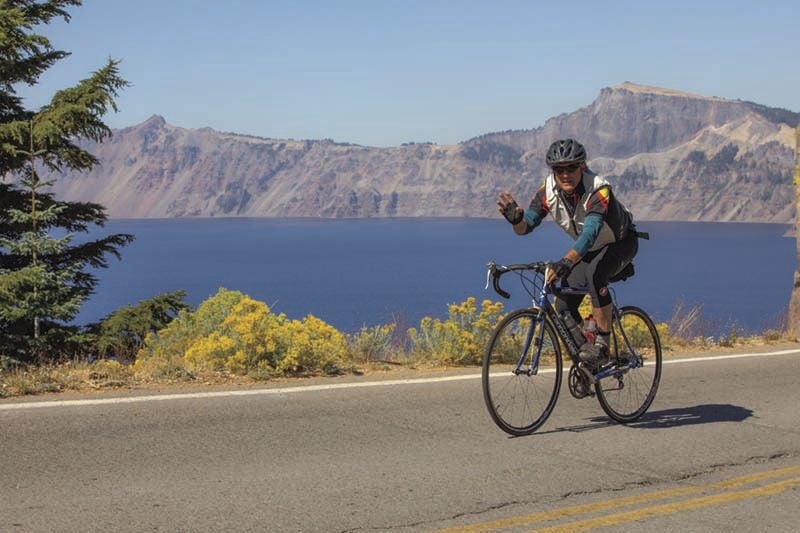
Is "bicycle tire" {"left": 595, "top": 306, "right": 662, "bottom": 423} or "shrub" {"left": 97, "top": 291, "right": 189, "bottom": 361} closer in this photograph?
"bicycle tire" {"left": 595, "top": 306, "right": 662, "bottom": 423}

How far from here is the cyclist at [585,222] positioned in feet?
20.7

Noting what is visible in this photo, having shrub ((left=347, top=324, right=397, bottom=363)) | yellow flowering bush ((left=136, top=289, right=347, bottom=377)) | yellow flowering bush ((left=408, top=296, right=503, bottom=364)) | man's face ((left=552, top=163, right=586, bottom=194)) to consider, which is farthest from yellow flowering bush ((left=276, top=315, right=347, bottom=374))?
man's face ((left=552, top=163, right=586, bottom=194))

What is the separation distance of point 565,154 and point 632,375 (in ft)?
6.87

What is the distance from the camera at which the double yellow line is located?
4426 mm

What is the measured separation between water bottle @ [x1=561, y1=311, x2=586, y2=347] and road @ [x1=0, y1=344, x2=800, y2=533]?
701 mm

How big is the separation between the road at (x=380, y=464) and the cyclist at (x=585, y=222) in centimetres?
91

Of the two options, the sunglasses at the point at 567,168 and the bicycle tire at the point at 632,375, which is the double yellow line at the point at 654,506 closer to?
the bicycle tire at the point at 632,375

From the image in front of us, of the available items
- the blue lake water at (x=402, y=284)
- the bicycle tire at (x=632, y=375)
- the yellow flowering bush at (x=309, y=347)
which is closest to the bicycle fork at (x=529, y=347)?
Result: the bicycle tire at (x=632, y=375)

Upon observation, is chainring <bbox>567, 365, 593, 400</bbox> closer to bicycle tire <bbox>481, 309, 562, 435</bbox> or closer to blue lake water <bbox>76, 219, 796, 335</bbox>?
bicycle tire <bbox>481, 309, 562, 435</bbox>

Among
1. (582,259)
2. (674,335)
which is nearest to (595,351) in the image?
(582,259)

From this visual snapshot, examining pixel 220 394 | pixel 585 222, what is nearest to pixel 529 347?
pixel 585 222

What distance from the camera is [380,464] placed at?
18.0 feet

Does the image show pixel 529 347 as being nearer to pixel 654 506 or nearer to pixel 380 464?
pixel 380 464

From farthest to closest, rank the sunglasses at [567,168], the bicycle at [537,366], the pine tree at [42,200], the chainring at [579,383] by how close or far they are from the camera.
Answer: the pine tree at [42,200] < the chainring at [579,383] < the sunglasses at [567,168] < the bicycle at [537,366]
